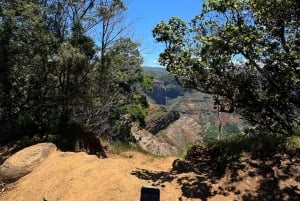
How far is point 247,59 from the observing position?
11820 mm

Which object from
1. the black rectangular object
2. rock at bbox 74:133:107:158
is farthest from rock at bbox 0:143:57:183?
the black rectangular object

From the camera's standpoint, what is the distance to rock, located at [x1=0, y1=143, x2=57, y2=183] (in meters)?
11.4

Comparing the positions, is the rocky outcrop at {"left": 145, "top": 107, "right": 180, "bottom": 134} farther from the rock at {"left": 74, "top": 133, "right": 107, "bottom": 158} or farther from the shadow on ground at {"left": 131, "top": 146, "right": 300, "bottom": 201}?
the shadow on ground at {"left": 131, "top": 146, "right": 300, "bottom": 201}

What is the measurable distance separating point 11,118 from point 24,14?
5.30 metres

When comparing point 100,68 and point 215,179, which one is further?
point 100,68

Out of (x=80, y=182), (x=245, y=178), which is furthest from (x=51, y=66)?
(x=245, y=178)

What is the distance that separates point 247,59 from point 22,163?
22.0 feet

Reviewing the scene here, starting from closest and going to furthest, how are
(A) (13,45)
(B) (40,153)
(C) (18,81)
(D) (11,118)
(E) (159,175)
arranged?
(E) (159,175), (B) (40,153), (A) (13,45), (C) (18,81), (D) (11,118)

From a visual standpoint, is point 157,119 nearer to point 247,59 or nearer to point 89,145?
point 89,145

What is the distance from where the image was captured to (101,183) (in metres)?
10.1

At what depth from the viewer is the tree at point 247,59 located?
10.9 metres

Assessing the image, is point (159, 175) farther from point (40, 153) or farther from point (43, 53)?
point (43, 53)

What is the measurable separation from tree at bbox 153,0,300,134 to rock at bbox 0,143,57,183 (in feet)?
14.6

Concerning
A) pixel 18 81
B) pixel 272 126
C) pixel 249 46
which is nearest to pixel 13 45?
pixel 18 81
